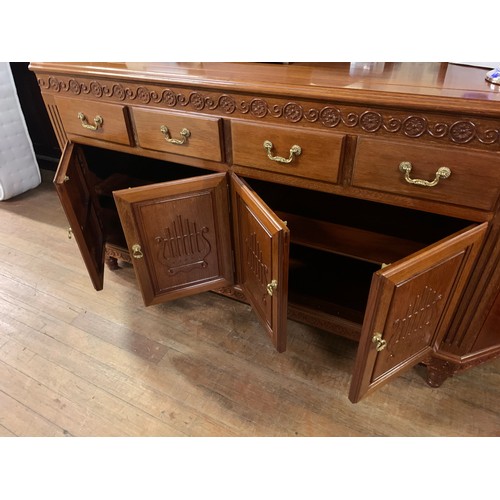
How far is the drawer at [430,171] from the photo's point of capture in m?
0.69

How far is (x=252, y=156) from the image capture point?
0.89 meters

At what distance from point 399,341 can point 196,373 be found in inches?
22.2

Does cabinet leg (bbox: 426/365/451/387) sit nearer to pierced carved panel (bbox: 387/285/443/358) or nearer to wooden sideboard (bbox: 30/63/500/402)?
wooden sideboard (bbox: 30/63/500/402)

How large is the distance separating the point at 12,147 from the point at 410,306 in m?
1.93

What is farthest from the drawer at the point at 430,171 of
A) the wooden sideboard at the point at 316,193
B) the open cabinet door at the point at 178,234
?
the open cabinet door at the point at 178,234

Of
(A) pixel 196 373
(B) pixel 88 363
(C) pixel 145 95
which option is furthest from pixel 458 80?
(B) pixel 88 363

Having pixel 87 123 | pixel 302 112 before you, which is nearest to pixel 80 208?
pixel 87 123

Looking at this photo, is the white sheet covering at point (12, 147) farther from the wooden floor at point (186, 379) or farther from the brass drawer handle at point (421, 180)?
the brass drawer handle at point (421, 180)

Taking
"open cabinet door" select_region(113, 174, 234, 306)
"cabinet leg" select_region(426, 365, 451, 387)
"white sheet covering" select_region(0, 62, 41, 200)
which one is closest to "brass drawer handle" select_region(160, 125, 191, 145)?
"open cabinet door" select_region(113, 174, 234, 306)

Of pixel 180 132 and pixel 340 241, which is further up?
pixel 180 132

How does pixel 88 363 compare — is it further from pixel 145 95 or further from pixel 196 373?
pixel 145 95

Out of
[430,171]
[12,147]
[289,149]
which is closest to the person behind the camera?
[430,171]

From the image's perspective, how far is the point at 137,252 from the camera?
100cm

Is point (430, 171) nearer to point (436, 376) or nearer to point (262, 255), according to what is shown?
point (262, 255)
